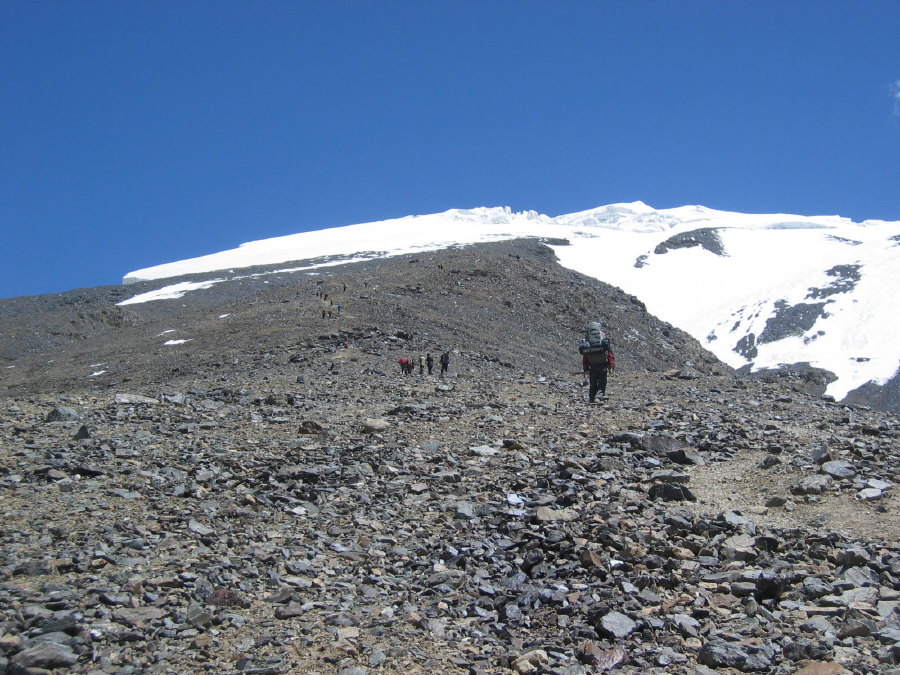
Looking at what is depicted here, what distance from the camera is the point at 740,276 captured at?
74.8 meters

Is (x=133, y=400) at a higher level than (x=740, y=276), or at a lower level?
lower

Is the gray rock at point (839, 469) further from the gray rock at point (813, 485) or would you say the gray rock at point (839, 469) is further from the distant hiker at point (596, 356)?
the distant hiker at point (596, 356)

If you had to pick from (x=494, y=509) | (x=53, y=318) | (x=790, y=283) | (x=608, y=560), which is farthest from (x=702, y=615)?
(x=790, y=283)

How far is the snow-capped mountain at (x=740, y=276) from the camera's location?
184 ft

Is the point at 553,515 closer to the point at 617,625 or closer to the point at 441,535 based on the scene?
the point at 441,535

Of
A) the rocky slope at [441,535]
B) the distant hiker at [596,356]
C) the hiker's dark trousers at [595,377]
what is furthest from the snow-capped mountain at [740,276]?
the rocky slope at [441,535]

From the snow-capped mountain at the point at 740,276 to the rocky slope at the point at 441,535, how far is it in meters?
44.8

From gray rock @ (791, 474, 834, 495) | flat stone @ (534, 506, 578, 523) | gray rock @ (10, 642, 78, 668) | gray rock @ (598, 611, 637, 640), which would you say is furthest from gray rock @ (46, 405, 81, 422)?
gray rock @ (791, 474, 834, 495)

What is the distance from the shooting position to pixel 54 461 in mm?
8906

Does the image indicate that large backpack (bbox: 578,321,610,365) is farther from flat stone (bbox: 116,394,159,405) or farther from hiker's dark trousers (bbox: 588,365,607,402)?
flat stone (bbox: 116,394,159,405)

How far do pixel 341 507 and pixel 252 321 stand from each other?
80.8 ft

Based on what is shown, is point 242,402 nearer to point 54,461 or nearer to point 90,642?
point 54,461

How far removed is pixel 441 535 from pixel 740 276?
73606 millimetres

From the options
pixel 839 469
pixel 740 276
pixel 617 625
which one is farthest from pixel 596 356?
pixel 740 276
